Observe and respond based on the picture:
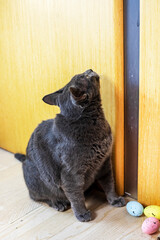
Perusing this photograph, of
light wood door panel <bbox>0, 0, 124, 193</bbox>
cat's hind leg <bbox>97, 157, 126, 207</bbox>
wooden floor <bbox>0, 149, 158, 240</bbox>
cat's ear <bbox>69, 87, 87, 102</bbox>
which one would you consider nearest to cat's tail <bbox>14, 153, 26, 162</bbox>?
light wood door panel <bbox>0, 0, 124, 193</bbox>

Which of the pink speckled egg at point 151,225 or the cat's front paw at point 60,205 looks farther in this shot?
the cat's front paw at point 60,205

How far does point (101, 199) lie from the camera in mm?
1306

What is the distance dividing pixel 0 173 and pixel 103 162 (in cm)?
81

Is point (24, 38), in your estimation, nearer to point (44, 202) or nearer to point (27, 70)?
point (27, 70)

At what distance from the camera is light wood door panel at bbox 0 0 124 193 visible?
1.10m

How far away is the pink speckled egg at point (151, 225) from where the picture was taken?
3.26ft

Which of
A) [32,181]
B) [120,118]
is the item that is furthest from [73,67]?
[32,181]

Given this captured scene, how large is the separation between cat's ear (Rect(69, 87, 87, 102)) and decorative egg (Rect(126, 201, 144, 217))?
21.4 inches

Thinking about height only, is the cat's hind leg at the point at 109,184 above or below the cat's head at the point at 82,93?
below

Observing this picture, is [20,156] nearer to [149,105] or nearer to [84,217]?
[84,217]

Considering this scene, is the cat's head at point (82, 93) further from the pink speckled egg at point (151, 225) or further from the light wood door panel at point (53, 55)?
the pink speckled egg at point (151, 225)

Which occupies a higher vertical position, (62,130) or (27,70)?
(27,70)

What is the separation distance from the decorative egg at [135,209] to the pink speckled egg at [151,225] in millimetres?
79

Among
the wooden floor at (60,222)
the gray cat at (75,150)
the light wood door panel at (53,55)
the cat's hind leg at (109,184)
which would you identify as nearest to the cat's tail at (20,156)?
the light wood door panel at (53,55)
